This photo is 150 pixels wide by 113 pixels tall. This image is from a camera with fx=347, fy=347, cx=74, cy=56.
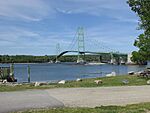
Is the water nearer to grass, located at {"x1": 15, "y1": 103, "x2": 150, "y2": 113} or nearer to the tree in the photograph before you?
the tree

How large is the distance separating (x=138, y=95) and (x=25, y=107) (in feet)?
17.6

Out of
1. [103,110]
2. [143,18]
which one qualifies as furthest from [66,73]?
[103,110]

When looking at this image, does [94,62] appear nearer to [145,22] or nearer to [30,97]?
[145,22]

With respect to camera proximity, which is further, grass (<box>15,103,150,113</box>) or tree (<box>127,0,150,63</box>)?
tree (<box>127,0,150,63</box>)

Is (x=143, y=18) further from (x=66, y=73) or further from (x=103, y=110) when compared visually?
(x=66, y=73)

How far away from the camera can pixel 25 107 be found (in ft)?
37.4

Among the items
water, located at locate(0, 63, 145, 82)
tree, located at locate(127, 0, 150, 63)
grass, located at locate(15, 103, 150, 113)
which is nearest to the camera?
grass, located at locate(15, 103, 150, 113)

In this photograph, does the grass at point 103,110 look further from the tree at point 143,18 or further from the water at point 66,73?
the water at point 66,73

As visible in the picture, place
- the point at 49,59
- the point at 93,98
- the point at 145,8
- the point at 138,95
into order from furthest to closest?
1. the point at 49,59
2. the point at 145,8
3. the point at 138,95
4. the point at 93,98

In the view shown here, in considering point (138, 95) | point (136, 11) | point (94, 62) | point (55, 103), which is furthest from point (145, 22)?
point (94, 62)

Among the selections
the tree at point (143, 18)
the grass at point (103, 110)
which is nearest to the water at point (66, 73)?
the tree at point (143, 18)

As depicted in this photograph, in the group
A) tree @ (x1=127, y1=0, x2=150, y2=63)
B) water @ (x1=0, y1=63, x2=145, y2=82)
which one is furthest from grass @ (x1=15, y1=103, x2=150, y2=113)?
water @ (x1=0, y1=63, x2=145, y2=82)

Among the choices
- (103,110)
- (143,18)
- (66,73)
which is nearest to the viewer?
(103,110)

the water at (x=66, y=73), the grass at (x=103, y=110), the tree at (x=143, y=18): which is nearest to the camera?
the grass at (x=103, y=110)
